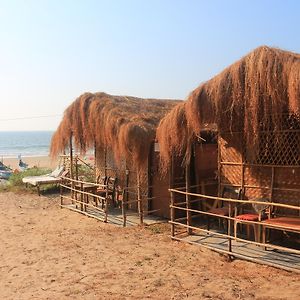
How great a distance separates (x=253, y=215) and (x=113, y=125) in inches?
171

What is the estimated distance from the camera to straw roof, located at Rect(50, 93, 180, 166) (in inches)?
385

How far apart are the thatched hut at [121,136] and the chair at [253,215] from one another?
2618mm

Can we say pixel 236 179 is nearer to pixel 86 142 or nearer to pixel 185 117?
pixel 185 117

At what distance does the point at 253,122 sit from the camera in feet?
20.2

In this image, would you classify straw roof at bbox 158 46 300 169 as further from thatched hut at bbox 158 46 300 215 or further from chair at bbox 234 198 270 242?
chair at bbox 234 198 270 242

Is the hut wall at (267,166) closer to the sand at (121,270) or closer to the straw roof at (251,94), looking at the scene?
the straw roof at (251,94)

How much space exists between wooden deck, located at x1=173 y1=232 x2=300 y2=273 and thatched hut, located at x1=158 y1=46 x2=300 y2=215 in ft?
3.68

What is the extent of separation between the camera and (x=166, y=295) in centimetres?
554

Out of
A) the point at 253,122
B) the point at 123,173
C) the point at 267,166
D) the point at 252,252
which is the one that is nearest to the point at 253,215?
the point at 252,252

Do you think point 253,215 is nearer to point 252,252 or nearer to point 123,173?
point 252,252

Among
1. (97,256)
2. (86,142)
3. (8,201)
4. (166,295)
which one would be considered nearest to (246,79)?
(166,295)

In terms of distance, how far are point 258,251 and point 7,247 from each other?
5.04 meters

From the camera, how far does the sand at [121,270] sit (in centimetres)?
564

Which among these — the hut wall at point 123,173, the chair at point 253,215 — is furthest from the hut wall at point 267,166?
the hut wall at point 123,173
